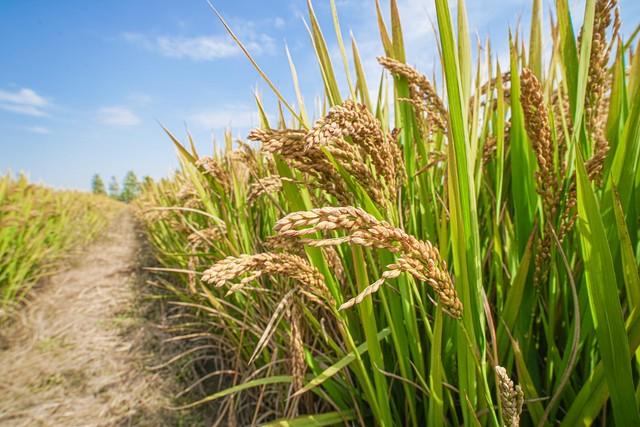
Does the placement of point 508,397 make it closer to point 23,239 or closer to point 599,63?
point 599,63

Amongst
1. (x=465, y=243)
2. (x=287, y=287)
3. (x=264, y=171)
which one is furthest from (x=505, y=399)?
(x=264, y=171)

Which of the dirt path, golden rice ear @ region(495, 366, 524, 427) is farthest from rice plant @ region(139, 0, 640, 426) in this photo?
the dirt path

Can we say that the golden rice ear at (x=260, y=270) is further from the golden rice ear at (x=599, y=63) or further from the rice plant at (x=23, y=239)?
the rice plant at (x=23, y=239)

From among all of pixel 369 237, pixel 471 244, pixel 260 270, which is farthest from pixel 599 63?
pixel 260 270

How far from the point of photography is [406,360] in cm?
82

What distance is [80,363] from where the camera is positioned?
2.52m

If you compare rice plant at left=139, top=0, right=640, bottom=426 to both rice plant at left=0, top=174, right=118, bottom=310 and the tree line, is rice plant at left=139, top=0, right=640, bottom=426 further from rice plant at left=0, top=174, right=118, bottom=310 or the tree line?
the tree line

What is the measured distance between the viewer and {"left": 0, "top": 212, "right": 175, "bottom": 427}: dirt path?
192 cm

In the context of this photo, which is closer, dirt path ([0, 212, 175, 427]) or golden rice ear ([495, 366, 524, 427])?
golden rice ear ([495, 366, 524, 427])

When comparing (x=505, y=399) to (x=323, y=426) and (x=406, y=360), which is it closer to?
(x=406, y=360)

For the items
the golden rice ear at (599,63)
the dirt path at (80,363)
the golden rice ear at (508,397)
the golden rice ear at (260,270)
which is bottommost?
the dirt path at (80,363)

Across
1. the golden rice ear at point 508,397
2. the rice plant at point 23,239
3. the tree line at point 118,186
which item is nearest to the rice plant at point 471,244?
the golden rice ear at point 508,397

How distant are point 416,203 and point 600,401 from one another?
2.18 ft

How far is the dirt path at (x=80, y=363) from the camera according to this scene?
6.30 feet
